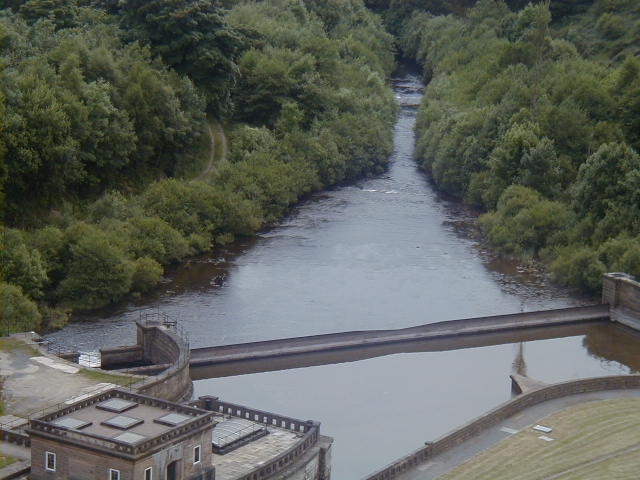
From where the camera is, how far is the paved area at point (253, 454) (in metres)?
41.9

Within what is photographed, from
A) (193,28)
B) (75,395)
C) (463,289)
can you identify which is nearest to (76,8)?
(193,28)

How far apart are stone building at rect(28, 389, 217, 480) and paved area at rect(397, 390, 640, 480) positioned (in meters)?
9.65

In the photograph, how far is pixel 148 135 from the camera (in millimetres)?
90188

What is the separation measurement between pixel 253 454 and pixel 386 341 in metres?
22.3

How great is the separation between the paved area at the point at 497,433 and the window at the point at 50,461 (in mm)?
13679

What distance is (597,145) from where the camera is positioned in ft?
311

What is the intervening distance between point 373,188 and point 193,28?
20426mm

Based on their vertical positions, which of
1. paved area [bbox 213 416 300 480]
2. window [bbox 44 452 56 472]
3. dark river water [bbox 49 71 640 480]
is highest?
window [bbox 44 452 56 472]

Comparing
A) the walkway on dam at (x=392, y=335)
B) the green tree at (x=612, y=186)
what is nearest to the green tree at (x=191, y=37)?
the green tree at (x=612, y=186)

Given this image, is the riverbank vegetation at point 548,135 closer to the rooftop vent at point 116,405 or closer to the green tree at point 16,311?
the green tree at point 16,311

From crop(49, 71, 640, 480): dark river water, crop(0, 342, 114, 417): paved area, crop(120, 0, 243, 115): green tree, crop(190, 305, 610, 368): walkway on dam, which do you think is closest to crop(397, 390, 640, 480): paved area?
crop(49, 71, 640, 480): dark river water

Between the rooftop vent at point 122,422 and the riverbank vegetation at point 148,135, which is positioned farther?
the riverbank vegetation at point 148,135

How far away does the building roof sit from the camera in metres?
37.8

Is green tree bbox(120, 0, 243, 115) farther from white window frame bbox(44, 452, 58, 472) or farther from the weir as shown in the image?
white window frame bbox(44, 452, 58, 472)
